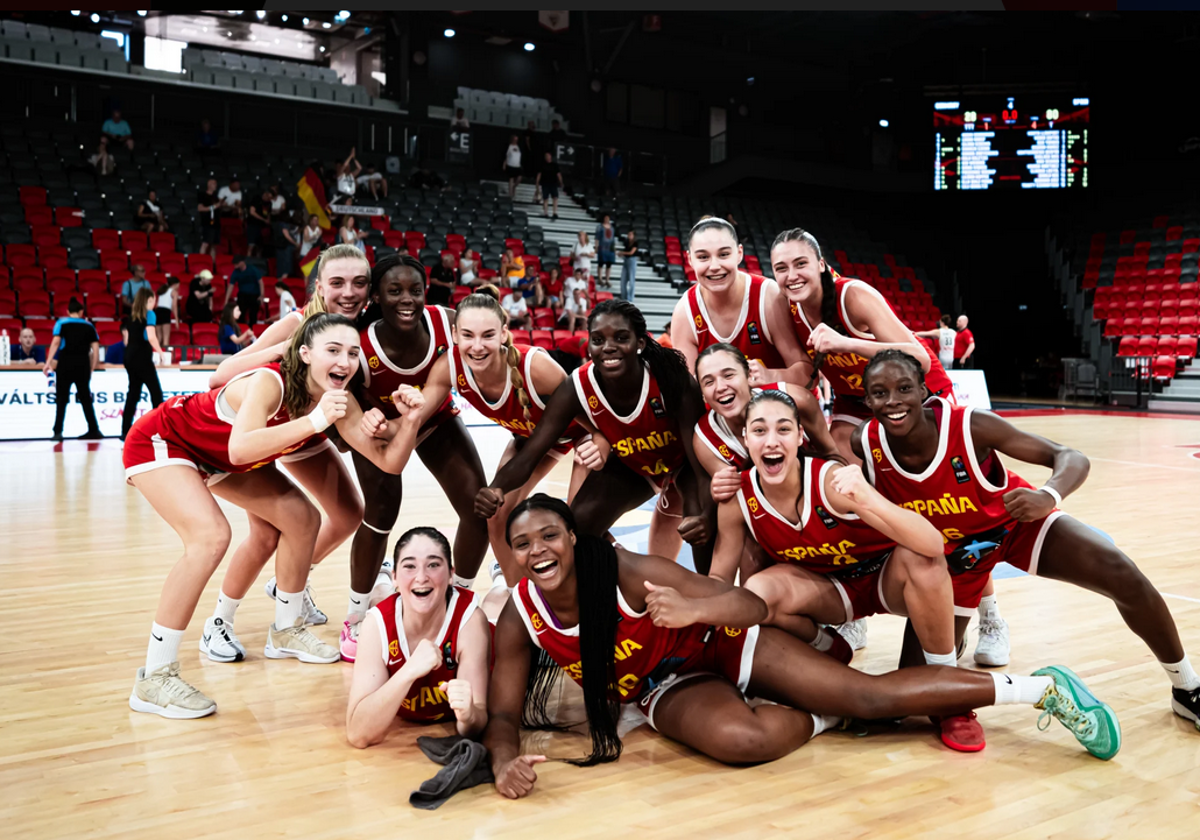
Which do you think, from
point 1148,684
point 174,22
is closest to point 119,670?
point 1148,684

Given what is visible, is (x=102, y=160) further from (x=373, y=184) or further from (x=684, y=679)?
(x=684, y=679)

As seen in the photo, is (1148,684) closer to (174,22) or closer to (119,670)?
(119,670)

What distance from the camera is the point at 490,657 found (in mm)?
3088

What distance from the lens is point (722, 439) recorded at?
3.50 meters

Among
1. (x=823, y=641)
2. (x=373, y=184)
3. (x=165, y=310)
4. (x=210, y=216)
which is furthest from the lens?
(x=373, y=184)

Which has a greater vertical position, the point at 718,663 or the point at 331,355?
the point at 331,355

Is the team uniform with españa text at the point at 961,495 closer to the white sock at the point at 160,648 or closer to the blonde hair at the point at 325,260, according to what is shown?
the blonde hair at the point at 325,260

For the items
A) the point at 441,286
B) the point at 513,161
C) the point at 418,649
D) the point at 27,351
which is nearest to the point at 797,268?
the point at 418,649

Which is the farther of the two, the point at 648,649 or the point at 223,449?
the point at 223,449

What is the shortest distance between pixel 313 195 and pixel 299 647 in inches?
431

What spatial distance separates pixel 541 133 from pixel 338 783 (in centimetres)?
1990

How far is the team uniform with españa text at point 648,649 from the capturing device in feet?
9.27

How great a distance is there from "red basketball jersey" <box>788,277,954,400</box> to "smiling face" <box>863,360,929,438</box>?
787mm

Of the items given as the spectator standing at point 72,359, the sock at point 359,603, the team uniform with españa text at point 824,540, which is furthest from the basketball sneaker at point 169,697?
the spectator standing at point 72,359
